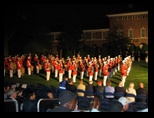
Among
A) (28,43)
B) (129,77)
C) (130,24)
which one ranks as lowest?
(129,77)

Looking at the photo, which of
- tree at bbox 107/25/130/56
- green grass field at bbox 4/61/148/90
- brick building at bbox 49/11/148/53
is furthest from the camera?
brick building at bbox 49/11/148/53

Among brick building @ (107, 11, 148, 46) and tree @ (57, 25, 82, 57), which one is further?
brick building @ (107, 11, 148, 46)

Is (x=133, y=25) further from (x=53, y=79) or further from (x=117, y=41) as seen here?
(x=53, y=79)

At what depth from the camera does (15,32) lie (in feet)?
119

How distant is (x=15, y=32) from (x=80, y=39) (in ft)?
31.0

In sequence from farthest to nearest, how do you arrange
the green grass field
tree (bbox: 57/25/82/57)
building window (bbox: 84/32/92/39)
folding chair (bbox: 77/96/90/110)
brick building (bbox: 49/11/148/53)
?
1. building window (bbox: 84/32/92/39)
2. brick building (bbox: 49/11/148/53)
3. tree (bbox: 57/25/82/57)
4. the green grass field
5. folding chair (bbox: 77/96/90/110)

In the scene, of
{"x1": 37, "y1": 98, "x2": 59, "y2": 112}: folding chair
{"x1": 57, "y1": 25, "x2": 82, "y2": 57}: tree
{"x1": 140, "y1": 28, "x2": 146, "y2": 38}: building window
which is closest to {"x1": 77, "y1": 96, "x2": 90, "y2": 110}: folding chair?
{"x1": 37, "y1": 98, "x2": 59, "y2": 112}: folding chair

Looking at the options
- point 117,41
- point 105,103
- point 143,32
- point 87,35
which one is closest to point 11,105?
point 105,103

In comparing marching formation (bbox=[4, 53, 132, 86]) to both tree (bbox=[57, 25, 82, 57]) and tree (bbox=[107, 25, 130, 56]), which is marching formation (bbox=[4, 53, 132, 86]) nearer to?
tree (bbox=[107, 25, 130, 56])
